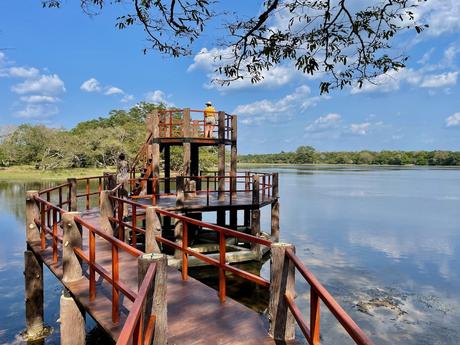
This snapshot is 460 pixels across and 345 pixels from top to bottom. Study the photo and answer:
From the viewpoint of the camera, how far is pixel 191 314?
4.81 meters

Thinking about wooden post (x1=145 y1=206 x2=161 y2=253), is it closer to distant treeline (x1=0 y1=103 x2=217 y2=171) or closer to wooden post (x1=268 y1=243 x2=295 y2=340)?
wooden post (x1=268 y1=243 x2=295 y2=340)

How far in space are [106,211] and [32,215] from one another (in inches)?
63.1

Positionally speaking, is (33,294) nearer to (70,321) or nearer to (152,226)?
(70,321)

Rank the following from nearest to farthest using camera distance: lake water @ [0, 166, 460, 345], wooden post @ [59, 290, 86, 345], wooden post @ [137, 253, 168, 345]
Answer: wooden post @ [137, 253, 168, 345] < wooden post @ [59, 290, 86, 345] < lake water @ [0, 166, 460, 345]

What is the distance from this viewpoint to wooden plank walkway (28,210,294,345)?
4.20 m

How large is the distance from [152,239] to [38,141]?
68312mm

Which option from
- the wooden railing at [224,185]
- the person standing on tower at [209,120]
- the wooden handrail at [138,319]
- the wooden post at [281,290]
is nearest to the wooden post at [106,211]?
the wooden railing at [224,185]

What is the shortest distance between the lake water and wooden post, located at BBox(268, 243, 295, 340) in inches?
227

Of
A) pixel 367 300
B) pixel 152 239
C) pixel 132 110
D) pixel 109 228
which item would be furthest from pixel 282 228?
pixel 132 110

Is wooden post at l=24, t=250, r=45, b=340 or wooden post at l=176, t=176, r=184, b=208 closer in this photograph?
wooden post at l=24, t=250, r=45, b=340

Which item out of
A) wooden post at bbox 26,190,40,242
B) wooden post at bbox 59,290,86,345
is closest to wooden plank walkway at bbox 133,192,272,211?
wooden post at bbox 26,190,40,242

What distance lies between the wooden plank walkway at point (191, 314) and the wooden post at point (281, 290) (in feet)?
0.55

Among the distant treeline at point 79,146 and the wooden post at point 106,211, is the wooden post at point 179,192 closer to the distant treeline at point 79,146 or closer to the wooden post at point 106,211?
the wooden post at point 106,211

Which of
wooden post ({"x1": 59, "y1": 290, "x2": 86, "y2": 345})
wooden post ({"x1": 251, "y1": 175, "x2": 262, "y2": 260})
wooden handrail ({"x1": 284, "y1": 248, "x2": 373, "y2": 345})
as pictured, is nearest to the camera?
wooden handrail ({"x1": 284, "y1": 248, "x2": 373, "y2": 345})
